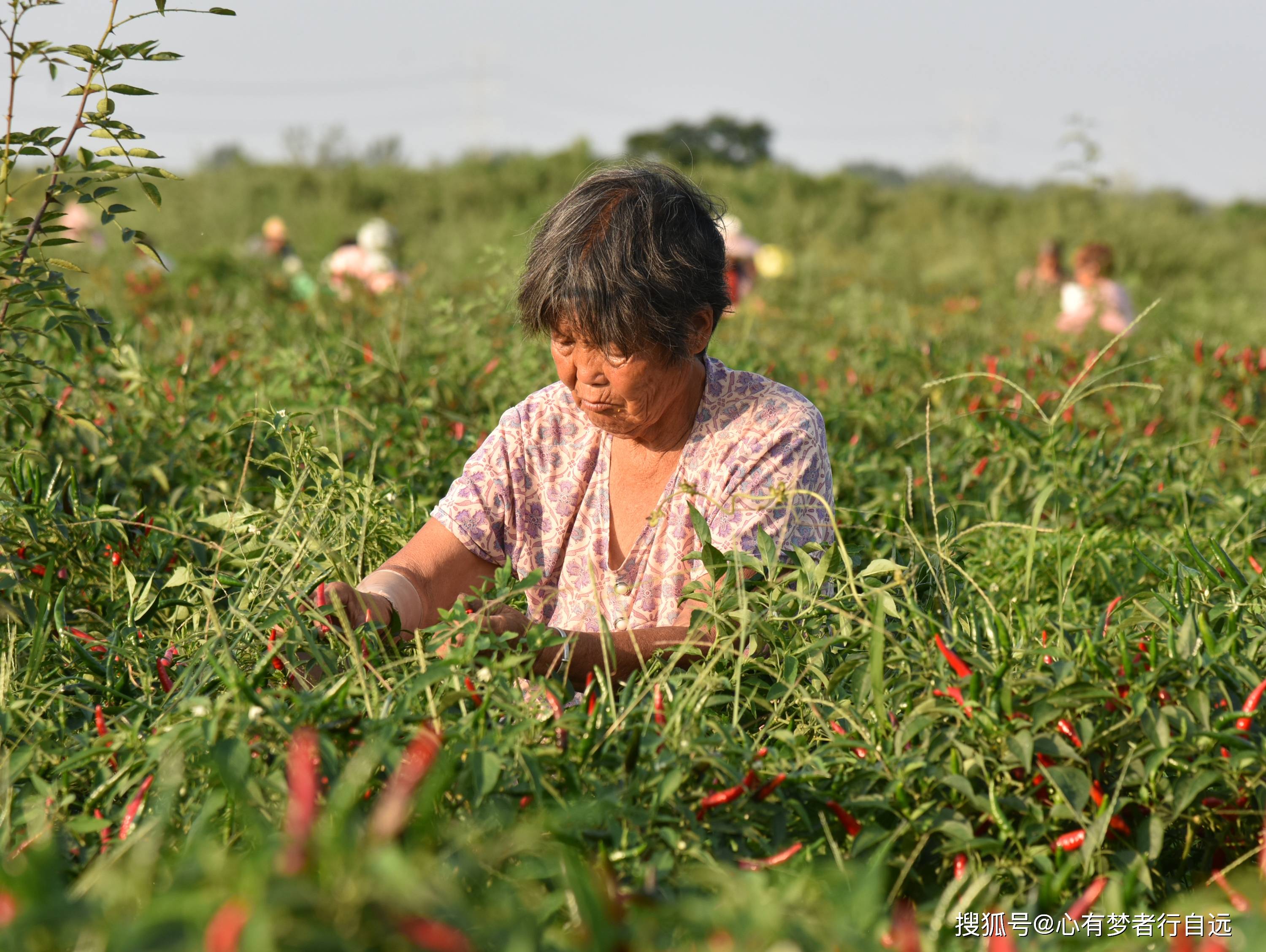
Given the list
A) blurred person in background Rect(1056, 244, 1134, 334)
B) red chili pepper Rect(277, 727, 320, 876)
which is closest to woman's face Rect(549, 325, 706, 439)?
red chili pepper Rect(277, 727, 320, 876)

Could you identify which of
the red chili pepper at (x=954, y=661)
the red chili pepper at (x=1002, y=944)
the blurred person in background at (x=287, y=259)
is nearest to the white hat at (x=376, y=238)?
the blurred person in background at (x=287, y=259)

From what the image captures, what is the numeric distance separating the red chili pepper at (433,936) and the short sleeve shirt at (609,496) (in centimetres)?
119

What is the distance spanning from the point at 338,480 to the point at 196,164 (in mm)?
23318

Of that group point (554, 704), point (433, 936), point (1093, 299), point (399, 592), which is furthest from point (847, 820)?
point (1093, 299)

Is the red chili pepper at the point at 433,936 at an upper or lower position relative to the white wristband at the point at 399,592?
upper

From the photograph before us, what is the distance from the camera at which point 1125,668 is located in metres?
1.23

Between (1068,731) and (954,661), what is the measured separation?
0.45 ft

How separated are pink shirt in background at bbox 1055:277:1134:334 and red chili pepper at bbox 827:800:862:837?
4.30 metres

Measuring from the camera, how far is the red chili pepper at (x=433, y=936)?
0.63m

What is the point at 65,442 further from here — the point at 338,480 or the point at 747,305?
the point at 747,305

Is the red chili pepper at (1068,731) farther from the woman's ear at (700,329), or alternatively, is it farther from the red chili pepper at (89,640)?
the red chili pepper at (89,640)

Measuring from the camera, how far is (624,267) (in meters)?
1.83

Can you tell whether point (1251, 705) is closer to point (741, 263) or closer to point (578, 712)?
point (578, 712)

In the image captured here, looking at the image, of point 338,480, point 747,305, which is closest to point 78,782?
point 338,480
